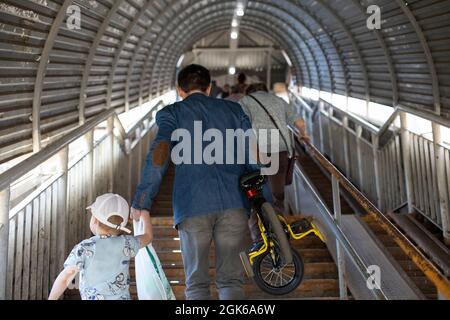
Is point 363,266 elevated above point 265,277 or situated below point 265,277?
above

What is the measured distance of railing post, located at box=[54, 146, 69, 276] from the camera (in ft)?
11.5

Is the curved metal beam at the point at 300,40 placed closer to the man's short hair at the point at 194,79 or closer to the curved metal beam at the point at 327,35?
the curved metal beam at the point at 327,35

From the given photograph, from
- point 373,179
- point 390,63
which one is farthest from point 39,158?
point 390,63

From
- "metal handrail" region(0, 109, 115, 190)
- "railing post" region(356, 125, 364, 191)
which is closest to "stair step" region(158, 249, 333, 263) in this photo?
"metal handrail" region(0, 109, 115, 190)

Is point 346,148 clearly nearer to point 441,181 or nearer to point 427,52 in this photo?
point 427,52

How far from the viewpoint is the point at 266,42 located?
20219 mm

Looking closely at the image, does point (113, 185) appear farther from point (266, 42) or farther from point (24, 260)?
point (266, 42)

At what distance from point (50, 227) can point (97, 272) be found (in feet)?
4.31

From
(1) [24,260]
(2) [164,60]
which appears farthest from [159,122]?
(2) [164,60]

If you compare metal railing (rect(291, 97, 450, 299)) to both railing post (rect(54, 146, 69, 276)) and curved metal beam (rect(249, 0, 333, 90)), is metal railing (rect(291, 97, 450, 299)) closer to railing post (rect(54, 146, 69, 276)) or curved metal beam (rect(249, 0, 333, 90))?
curved metal beam (rect(249, 0, 333, 90))

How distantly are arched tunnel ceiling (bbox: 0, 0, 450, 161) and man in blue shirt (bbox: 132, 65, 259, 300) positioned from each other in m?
2.11

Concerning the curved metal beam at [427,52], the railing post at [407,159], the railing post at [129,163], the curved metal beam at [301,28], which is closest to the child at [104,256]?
the railing post at [129,163]

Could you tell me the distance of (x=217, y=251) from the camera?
8.31ft

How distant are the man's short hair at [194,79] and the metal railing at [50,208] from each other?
118 centimetres
